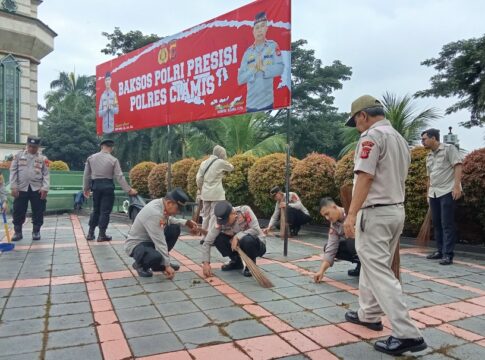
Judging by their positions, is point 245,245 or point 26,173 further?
point 26,173

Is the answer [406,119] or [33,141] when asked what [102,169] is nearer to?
[33,141]

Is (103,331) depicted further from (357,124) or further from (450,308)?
(450,308)

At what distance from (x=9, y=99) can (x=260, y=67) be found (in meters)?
13.4

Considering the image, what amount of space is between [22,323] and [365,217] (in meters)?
2.59

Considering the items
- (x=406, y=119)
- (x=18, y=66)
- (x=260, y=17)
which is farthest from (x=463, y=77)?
(x=18, y=66)

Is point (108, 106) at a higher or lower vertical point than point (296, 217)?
higher

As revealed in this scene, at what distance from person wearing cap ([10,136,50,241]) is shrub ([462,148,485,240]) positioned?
6.18 meters

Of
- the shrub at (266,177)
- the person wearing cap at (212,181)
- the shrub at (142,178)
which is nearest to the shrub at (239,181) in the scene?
the shrub at (266,177)

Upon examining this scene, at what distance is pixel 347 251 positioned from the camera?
13.6ft

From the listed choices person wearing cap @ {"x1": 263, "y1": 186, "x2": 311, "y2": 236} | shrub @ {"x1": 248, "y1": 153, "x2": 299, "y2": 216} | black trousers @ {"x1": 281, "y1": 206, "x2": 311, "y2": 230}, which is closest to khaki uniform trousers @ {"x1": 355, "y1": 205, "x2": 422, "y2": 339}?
person wearing cap @ {"x1": 263, "y1": 186, "x2": 311, "y2": 236}

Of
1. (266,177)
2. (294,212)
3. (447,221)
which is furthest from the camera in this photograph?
(266,177)

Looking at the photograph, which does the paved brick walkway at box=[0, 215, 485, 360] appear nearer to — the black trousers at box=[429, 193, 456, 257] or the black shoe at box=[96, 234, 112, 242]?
the black trousers at box=[429, 193, 456, 257]

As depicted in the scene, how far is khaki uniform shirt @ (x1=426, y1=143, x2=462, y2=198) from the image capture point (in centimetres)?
495

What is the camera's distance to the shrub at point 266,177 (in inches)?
315
